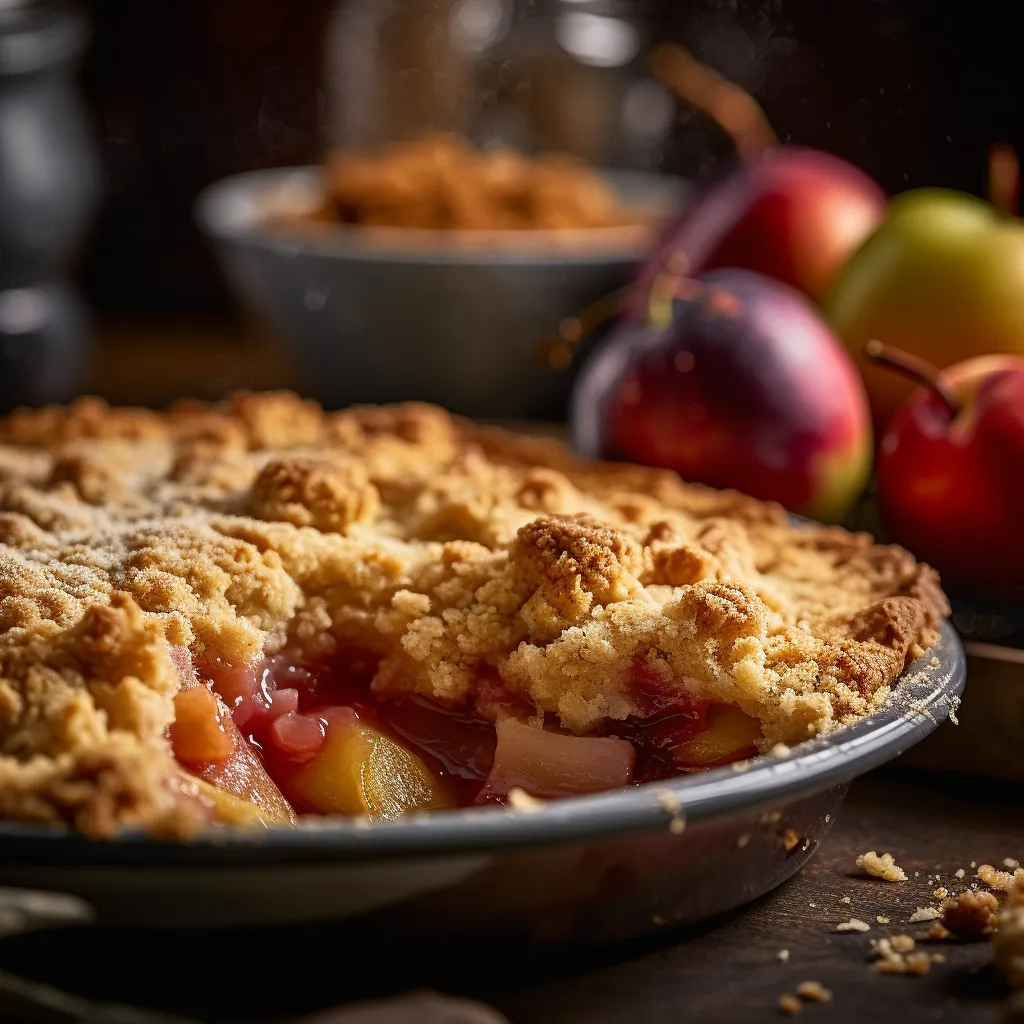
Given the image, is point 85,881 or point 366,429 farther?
point 366,429

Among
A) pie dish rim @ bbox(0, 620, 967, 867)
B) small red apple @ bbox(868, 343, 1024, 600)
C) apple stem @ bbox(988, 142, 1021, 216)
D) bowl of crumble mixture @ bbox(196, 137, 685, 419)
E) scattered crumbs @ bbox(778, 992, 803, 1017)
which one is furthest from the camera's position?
bowl of crumble mixture @ bbox(196, 137, 685, 419)

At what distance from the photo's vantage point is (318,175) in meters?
2.77

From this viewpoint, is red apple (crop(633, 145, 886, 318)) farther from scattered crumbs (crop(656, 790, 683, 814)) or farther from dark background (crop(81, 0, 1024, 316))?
scattered crumbs (crop(656, 790, 683, 814))

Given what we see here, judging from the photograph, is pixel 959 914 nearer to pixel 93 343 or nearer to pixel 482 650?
pixel 482 650

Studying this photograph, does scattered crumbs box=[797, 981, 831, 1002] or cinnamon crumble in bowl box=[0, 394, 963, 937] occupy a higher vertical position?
cinnamon crumble in bowl box=[0, 394, 963, 937]

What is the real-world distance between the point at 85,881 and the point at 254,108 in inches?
118

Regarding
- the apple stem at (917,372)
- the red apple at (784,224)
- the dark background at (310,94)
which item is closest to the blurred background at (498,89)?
the dark background at (310,94)

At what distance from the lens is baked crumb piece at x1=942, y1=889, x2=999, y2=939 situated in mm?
1078

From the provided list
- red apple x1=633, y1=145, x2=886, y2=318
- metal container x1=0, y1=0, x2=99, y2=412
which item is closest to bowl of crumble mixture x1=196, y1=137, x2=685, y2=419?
red apple x1=633, y1=145, x2=886, y2=318


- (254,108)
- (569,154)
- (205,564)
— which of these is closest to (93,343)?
(254,108)

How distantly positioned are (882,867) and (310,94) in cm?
282

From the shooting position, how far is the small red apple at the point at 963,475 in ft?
4.90

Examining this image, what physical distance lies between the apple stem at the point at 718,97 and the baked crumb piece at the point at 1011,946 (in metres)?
1.49

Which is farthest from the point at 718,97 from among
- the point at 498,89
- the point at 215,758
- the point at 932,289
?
the point at 215,758
